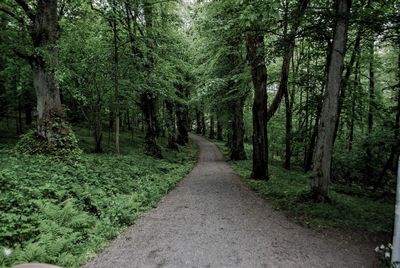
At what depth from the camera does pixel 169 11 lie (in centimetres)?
1969

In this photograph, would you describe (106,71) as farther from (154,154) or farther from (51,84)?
(154,154)

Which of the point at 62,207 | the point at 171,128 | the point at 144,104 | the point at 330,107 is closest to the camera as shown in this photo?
the point at 62,207

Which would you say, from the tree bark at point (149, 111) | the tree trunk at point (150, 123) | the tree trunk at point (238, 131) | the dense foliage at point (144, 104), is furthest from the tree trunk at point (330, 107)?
the tree trunk at point (150, 123)

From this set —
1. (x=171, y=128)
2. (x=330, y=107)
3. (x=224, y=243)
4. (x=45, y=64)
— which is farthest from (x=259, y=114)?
(x=171, y=128)

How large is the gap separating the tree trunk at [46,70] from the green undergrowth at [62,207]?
1372mm

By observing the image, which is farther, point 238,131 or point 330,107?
point 238,131

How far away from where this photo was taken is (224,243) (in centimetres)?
538

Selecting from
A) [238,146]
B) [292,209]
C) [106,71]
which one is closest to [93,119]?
[106,71]

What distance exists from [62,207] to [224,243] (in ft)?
12.3

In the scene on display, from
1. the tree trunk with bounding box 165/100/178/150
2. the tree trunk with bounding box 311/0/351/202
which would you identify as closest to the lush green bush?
the tree trunk with bounding box 311/0/351/202

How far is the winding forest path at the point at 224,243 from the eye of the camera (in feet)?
15.3

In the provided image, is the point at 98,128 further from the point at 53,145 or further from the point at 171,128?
the point at 171,128

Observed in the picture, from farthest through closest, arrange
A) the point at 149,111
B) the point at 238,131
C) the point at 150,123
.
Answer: the point at 238,131, the point at 150,123, the point at 149,111

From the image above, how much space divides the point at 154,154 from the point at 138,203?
Answer: 11.3 m
